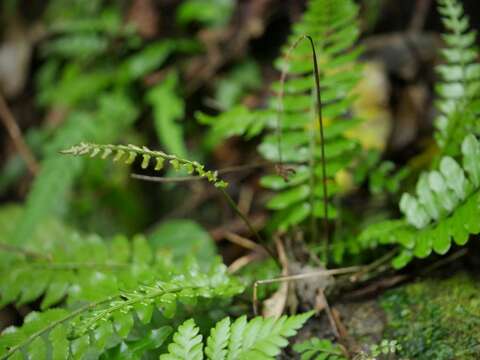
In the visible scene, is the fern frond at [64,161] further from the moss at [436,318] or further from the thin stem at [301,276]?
the moss at [436,318]

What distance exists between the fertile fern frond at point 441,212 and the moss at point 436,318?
157 millimetres

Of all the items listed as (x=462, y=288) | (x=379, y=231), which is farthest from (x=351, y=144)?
(x=462, y=288)

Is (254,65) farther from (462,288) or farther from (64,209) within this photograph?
(462,288)

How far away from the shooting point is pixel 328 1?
1674 millimetres

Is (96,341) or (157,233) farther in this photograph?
(157,233)

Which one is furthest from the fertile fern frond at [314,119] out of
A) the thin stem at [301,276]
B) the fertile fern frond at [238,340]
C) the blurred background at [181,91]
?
the blurred background at [181,91]

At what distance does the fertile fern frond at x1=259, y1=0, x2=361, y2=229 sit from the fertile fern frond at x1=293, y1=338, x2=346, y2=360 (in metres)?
0.50

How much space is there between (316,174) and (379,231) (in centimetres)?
38

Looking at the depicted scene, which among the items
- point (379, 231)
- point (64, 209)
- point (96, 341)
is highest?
point (379, 231)

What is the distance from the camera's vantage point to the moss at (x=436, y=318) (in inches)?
47.9

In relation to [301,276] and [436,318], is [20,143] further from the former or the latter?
[436,318]

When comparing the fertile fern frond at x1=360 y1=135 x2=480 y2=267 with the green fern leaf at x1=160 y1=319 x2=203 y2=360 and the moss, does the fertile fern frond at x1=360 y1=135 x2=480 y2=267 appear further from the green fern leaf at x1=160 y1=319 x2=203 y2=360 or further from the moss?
the green fern leaf at x1=160 y1=319 x2=203 y2=360

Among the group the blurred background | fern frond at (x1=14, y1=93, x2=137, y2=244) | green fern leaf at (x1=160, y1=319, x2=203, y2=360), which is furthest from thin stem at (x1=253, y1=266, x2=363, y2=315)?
fern frond at (x1=14, y1=93, x2=137, y2=244)

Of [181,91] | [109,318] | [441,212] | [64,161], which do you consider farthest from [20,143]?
[441,212]
